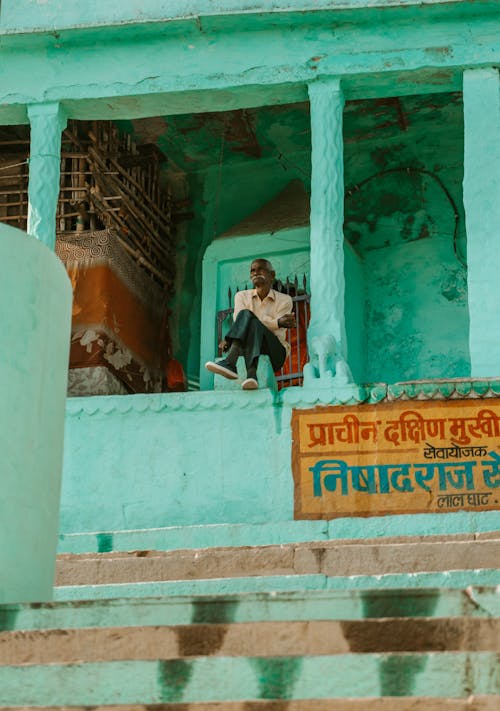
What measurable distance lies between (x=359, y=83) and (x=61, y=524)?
396cm

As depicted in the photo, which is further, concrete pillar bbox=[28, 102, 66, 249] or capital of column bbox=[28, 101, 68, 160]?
capital of column bbox=[28, 101, 68, 160]

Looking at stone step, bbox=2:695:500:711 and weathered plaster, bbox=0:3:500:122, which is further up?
weathered plaster, bbox=0:3:500:122

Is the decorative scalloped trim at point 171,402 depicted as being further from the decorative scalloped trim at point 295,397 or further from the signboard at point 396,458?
the signboard at point 396,458

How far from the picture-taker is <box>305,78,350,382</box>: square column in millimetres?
10383

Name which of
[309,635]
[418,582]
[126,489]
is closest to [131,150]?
[126,489]

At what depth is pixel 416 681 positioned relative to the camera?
15.5 feet

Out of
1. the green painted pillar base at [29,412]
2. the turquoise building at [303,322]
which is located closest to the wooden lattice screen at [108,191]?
the turquoise building at [303,322]

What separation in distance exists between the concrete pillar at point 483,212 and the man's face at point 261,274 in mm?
1384

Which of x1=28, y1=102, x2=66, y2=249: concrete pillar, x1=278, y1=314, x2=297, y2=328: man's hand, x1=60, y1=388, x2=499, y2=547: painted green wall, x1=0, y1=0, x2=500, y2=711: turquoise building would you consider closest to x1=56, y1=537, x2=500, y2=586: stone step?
x1=0, y1=0, x2=500, y2=711: turquoise building

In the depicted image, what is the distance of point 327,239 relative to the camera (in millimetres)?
10906

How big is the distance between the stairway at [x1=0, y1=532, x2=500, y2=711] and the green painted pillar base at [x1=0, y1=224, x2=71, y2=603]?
585 millimetres

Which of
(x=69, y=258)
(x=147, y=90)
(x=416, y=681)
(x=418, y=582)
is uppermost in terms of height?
(x=147, y=90)

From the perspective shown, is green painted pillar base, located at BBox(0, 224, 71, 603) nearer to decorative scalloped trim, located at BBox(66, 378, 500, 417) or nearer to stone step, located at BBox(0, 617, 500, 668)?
stone step, located at BBox(0, 617, 500, 668)

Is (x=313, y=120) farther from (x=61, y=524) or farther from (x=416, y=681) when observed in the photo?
(x=416, y=681)
